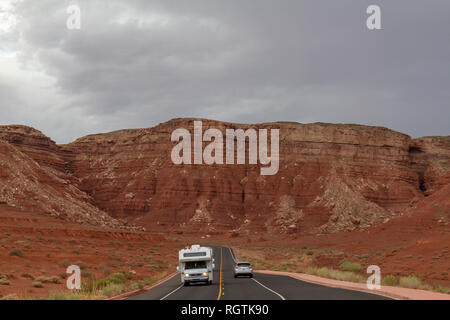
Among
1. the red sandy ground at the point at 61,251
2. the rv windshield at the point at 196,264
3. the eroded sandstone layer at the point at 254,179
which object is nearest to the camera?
the rv windshield at the point at 196,264

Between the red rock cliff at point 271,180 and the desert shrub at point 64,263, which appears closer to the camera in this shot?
the desert shrub at point 64,263

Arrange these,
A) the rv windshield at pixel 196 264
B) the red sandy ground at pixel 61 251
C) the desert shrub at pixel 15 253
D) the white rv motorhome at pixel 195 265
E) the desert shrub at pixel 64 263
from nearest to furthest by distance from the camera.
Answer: the white rv motorhome at pixel 195 265 < the rv windshield at pixel 196 264 < the red sandy ground at pixel 61 251 < the desert shrub at pixel 64 263 < the desert shrub at pixel 15 253

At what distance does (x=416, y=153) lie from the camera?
132500mm

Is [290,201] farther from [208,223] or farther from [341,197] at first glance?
[208,223]

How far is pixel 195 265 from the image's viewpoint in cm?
2941

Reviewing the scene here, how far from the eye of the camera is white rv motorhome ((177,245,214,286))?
2873 cm

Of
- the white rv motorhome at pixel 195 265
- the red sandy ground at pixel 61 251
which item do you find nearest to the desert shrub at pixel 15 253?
the red sandy ground at pixel 61 251

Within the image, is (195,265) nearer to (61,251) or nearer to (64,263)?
(64,263)

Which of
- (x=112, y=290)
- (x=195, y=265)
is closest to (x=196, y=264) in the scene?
(x=195, y=265)

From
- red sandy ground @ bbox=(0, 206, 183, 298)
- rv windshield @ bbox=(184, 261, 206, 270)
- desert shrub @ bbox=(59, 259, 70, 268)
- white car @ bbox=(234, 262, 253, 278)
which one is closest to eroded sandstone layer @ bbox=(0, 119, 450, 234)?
red sandy ground @ bbox=(0, 206, 183, 298)

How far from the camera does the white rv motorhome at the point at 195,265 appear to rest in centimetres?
2873

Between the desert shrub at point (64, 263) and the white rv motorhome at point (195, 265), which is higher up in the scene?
the white rv motorhome at point (195, 265)

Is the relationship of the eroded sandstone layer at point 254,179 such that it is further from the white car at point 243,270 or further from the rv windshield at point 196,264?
the rv windshield at point 196,264

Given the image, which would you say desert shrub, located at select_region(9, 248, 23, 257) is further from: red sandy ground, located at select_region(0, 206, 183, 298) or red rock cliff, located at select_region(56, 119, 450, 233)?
red rock cliff, located at select_region(56, 119, 450, 233)
